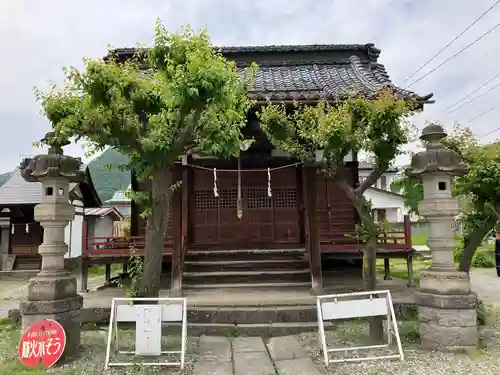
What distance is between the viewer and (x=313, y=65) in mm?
12094

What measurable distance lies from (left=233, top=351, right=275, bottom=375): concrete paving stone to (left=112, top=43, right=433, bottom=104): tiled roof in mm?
6549

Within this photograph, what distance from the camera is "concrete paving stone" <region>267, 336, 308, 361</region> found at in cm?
554

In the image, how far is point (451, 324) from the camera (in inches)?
209

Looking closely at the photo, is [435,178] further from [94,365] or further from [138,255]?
[138,255]

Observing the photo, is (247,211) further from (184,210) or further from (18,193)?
(18,193)

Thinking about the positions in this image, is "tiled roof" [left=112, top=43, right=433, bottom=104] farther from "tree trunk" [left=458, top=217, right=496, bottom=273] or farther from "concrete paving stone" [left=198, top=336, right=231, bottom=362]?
"concrete paving stone" [left=198, top=336, right=231, bottom=362]

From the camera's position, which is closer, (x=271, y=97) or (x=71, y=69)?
(x=71, y=69)

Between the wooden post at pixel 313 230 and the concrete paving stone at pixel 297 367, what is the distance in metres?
2.94

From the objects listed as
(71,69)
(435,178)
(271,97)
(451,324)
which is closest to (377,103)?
(435,178)

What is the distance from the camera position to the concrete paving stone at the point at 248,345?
587cm

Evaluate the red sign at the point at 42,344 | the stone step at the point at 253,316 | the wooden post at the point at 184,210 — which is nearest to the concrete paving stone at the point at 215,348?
the stone step at the point at 253,316

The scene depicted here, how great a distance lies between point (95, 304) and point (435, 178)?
689cm

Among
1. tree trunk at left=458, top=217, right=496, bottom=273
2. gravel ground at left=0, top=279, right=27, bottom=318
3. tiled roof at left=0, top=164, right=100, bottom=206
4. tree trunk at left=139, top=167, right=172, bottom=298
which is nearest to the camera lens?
tree trunk at left=139, top=167, right=172, bottom=298

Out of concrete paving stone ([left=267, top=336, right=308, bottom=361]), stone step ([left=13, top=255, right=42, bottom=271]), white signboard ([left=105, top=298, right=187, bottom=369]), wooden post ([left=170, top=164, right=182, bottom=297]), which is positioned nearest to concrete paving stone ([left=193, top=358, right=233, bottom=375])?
white signboard ([left=105, top=298, right=187, bottom=369])
